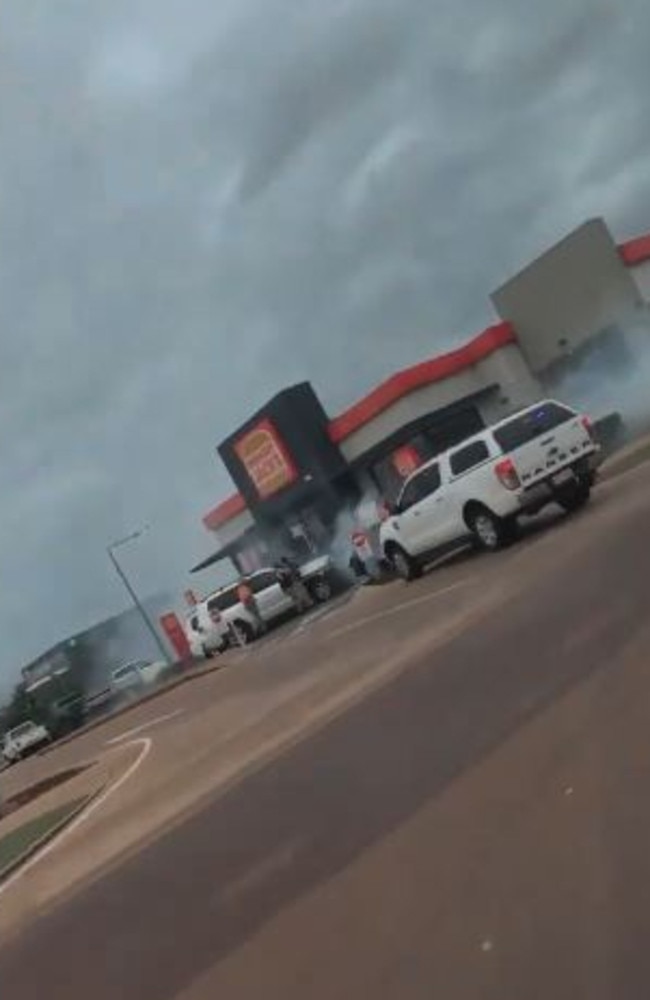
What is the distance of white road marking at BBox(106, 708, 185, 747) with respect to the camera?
23.9 m

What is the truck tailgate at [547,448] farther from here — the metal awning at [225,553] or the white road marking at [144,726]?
the metal awning at [225,553]

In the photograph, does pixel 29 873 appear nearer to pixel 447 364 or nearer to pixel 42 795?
pixel 42 795

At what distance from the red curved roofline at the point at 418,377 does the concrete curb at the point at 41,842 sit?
32030 mm

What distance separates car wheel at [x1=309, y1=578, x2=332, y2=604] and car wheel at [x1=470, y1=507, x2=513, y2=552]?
46.0ft

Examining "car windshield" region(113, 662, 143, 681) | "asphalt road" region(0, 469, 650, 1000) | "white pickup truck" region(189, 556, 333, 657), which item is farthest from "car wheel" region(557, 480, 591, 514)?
"car windshield" region(113, 662, 143, 681)

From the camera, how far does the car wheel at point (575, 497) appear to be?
21.0 metres

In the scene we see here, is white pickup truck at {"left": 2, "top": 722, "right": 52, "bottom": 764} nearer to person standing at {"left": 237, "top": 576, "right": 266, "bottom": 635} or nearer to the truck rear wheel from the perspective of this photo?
person standing at {"left": 237, "top": 576, "right": 266, "bottom": 635}

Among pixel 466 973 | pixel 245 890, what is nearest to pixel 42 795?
pixel 245 890

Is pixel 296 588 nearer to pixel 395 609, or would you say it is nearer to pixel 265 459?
pixel 395 609

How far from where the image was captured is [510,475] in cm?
2020

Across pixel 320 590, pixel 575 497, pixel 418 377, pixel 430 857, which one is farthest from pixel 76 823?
pixel 418 377

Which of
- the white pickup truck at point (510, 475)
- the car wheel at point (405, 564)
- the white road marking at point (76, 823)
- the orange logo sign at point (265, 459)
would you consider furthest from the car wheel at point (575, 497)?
the orange logo sign at point (265, 459)

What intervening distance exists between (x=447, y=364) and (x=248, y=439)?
932 centimetres

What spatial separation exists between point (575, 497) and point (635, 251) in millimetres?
31347
